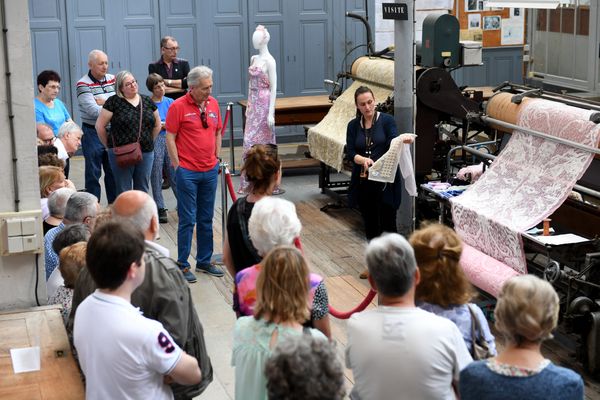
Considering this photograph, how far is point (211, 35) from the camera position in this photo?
1213cm

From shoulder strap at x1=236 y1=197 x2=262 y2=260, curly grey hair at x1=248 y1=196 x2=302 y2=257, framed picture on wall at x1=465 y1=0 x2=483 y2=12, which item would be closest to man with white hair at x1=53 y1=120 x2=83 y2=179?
shoulder strap at x1=236 y1=197 x2=262 y2=260

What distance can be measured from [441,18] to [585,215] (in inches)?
103

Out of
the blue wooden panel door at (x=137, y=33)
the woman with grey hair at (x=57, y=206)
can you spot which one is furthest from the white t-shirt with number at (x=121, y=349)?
the blue wooden panel door at (x=137, y=33)

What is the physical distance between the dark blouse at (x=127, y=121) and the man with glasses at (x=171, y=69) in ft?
7.22

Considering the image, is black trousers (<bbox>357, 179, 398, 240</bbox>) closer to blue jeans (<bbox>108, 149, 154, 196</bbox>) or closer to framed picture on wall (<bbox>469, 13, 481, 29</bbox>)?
blue jeans (<bbox>108, 149, 154, 196</bbox>)

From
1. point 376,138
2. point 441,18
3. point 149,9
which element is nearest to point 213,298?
point 376,138

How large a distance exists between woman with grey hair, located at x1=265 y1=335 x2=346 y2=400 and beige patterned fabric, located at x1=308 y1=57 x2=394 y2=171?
251 inches

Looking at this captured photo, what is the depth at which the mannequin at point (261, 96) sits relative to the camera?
9.55 m

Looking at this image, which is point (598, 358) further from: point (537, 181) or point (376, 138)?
point (376, 138)

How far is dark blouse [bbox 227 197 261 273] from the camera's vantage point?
14.8 ft

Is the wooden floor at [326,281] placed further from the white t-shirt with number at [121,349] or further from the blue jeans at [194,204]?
the white t-shirt with number at [121,349]

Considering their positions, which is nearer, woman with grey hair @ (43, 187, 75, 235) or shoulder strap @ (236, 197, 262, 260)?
shoulder strap @ (236, 197, 262, 260)

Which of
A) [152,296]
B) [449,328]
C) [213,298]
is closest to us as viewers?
[449,328]

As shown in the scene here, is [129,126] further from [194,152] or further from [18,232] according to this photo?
[18,232]
